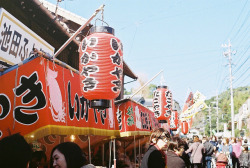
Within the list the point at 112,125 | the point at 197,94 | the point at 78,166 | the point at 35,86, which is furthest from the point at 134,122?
the point at 197,94

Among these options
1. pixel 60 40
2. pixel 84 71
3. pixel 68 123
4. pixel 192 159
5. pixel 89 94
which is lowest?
pixel 192 159

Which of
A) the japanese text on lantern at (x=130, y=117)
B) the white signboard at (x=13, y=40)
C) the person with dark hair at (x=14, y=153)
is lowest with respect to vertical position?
the person with dark hair at (x=14, y=153)

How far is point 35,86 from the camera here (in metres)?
5.45

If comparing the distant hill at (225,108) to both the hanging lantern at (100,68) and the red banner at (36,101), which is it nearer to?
the hanging lantern at (100,68)

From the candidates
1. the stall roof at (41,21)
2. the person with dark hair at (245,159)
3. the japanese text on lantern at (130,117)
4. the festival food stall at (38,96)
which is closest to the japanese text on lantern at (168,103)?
the japanese text on lantern at (130,117)

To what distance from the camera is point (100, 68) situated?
6664 mm

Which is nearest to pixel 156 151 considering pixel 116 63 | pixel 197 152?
pixel 116 63

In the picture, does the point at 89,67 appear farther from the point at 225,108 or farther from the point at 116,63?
the point at 225,108

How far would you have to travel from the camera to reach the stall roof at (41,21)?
8211 mm

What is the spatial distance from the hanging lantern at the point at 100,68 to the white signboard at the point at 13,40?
4.25 feet

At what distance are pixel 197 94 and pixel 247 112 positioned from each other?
4233 cm

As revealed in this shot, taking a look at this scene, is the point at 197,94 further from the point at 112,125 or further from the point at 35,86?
the point at 35,86

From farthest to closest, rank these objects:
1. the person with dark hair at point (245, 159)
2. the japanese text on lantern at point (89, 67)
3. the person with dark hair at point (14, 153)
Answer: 1. the person with dark hair at point (245, 159)
2. the japanese text on lantern at point (89, 67)
3. the person with dark hair at point (14, 153)

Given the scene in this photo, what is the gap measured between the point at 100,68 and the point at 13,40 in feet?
7.57
